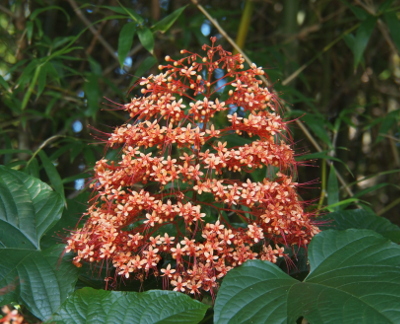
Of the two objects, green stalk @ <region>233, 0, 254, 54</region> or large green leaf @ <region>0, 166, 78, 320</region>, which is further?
green stalk @ <region>233, 0, 254, 54</region>

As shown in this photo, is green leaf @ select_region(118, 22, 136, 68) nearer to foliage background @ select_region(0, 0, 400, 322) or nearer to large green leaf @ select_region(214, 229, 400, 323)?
foliage background @ select_region(0, 0, 400, 322)

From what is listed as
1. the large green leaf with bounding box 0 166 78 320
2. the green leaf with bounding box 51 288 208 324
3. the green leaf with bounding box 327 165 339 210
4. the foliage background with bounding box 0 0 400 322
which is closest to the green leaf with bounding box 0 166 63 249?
the large green leaf with bounding box 0 166 78 320

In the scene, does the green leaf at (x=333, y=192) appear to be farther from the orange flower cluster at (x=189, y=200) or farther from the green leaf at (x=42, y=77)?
the green leaf at (x=42, y=77)

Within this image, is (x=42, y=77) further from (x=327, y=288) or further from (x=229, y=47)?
(x=327, y=288)

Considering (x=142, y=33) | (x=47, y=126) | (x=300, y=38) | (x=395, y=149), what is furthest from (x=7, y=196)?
(x=395, y=149)

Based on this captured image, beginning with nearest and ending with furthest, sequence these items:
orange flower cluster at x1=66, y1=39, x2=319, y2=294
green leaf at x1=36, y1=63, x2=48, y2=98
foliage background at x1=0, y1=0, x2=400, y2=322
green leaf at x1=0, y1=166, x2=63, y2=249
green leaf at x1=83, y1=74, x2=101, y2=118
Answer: orange flower cluster at x1=66, y1=39, x2=319, y2=294 < green leaf at x1=0, y1=166, x2=63, y2=249 < green leaf at x1=36, y1=63, x2=48, y2=98 < green leaf at x1=83, y1=74, x2=101, y2=118 < foliage background at x1=0, y1=0, x2=400, y2=322

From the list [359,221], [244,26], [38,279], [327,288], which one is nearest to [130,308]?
[38,279]
